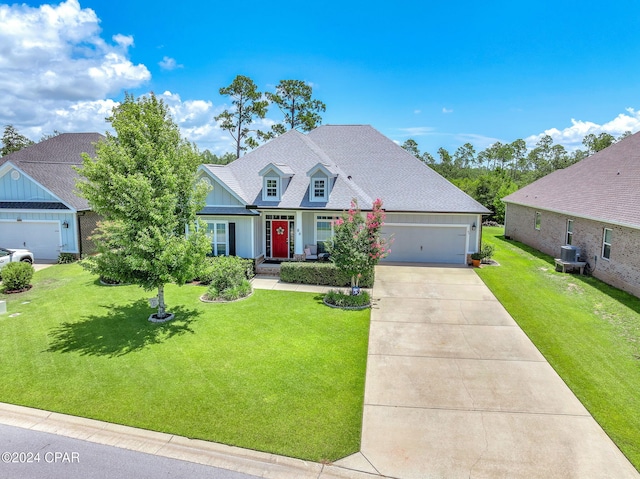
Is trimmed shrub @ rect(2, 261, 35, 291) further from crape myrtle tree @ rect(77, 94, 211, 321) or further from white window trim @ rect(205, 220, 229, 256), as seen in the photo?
white window trim @ rect(205, 220, 229, 256)

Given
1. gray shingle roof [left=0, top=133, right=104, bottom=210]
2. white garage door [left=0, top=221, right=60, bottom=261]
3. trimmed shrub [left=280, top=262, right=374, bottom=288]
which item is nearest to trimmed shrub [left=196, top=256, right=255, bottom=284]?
trimmed shrub [left=280, top=262, right=374, bottom=288]

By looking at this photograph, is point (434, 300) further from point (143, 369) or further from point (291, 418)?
point (143, 369)

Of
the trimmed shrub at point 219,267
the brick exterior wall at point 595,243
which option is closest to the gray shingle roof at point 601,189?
the brick exterior wall at point 595,243

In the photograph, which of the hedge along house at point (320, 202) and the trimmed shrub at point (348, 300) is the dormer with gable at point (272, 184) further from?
the trimmed shrub at point (348, 300)

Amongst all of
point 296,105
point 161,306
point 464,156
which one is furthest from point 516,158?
point 161,306

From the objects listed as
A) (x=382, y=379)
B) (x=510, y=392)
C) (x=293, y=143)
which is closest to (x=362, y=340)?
(x=382, y=379)
